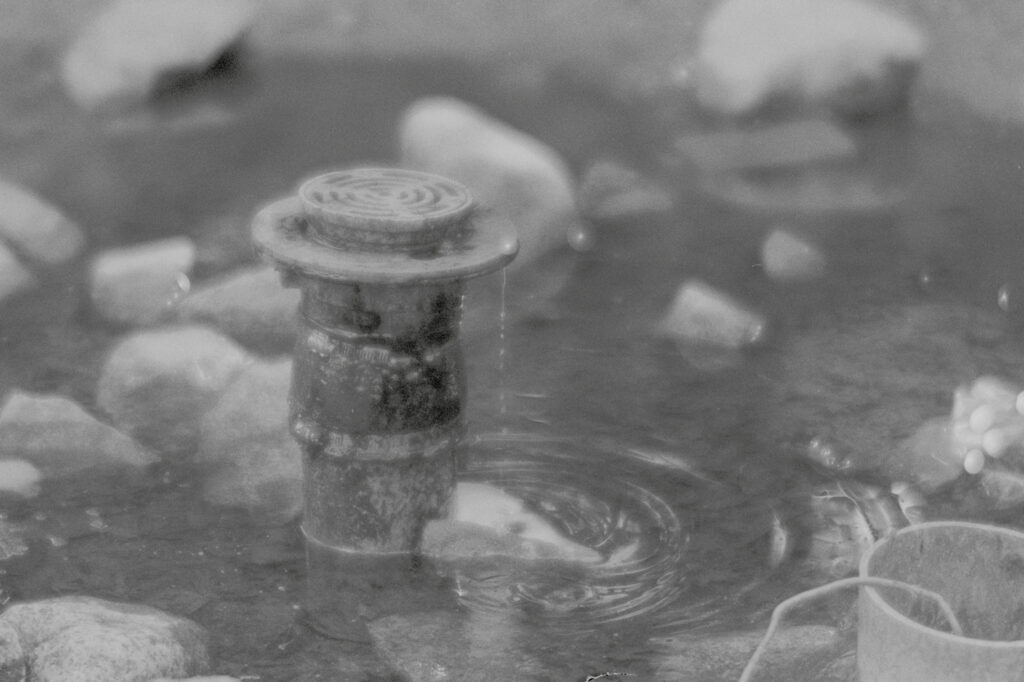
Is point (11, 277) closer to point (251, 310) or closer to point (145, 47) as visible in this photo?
point (251, 310)

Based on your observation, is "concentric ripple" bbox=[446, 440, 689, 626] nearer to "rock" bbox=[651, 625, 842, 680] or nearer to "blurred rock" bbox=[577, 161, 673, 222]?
"rock" bbox=[651, 625, 842, 680]

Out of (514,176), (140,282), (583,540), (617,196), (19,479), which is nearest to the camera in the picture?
(583,540)

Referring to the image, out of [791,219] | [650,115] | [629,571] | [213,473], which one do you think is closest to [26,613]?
[213,473]

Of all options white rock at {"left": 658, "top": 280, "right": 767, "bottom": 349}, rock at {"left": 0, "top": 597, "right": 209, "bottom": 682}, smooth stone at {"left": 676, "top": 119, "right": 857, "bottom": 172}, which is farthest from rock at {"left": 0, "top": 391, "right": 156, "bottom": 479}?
smooth stone at {"left": 676, "top": 119, "right": 857, "bottom": 172}

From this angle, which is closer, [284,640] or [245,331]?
[284,640]

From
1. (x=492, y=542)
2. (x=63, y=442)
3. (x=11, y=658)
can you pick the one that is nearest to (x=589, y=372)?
(x=492, y=542)

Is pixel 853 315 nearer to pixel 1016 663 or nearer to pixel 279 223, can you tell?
pixel 279 223
